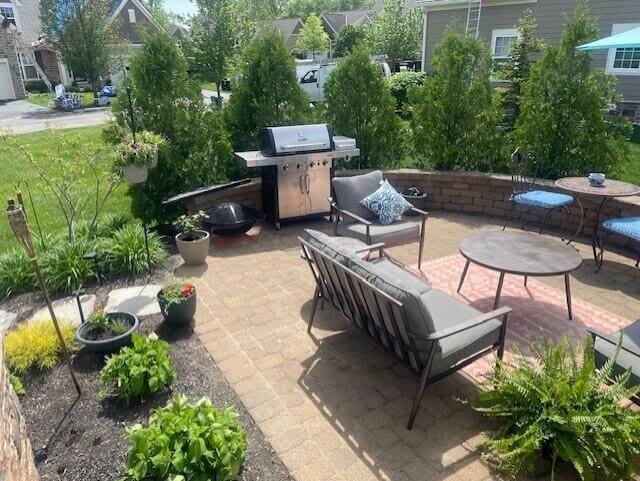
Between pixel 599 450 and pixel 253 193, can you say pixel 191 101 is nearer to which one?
pixel 253 193

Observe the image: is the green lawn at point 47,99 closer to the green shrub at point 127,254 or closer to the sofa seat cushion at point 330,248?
the green shrub at point 127,254

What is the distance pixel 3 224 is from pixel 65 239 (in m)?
1.98

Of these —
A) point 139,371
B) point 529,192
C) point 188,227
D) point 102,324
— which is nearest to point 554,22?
point 529,192

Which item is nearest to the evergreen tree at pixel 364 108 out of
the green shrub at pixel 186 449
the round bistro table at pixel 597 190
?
the round bistro table at pixel 597 190

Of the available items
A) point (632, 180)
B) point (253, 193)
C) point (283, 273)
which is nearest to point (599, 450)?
point (283, 273)

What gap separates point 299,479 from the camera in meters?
2.38

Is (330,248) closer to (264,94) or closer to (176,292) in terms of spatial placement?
(176,292)

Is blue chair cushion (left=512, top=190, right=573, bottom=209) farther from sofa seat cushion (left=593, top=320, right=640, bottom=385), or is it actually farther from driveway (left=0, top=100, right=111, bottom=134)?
driveway (left=0, top=100, right=111, bottom=134)

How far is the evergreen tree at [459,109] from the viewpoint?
6293 millimetres

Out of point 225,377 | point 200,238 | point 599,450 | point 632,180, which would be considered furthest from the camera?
point 632,180

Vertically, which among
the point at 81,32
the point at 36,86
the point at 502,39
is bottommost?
the point at 36,86

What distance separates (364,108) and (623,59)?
9.06m

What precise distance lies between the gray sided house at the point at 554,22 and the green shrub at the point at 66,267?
1006cm

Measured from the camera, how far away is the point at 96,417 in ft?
9.13
